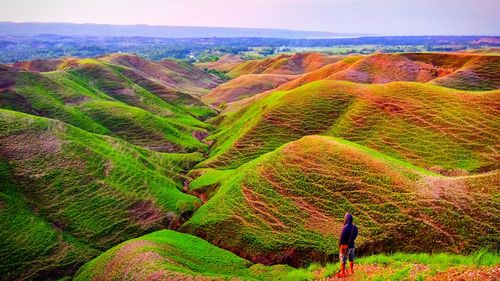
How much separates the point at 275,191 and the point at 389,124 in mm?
21407

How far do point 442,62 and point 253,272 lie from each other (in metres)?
78.5

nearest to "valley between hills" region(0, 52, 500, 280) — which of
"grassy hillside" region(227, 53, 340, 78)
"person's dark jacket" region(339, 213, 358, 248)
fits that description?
"person's dark jacket" region(339, 213, 358, 248)

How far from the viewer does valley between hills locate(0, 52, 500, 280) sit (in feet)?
92.8

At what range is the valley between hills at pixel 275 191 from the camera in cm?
2830

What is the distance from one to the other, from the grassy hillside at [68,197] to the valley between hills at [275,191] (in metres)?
0.16

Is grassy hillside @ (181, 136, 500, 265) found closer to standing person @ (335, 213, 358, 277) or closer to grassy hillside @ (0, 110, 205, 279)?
grassy hillside @ (0, 110, 205, 279)

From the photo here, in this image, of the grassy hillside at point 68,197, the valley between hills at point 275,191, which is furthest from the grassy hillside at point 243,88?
the grassy hillside at point 68,197

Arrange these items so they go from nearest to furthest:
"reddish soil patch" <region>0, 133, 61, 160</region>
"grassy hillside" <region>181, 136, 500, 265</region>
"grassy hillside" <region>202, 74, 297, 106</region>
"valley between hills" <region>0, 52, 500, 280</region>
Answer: "valley between hills" <region>0, 52, 500, 280</region> → "grassy hillside" <region>181, 136, 500, 265</region> → "reddish soil patch" <region>0, 133, 61, 160</region> → "grassy hillside" <region>202, 74, 297, 106</region>

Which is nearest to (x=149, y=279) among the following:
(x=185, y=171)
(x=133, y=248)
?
(x=133, y=248)

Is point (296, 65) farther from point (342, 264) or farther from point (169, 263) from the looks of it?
point (342, 264)

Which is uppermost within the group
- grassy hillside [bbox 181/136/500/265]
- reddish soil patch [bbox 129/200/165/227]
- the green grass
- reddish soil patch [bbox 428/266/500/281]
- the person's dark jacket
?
the person's dark jacket

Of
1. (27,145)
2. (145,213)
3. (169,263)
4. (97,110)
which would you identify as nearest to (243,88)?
(97,110)

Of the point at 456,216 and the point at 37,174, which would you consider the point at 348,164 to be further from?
the point at 37,174

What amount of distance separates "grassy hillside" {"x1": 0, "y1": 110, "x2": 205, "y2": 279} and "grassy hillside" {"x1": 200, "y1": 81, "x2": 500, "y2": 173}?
13.9 m
